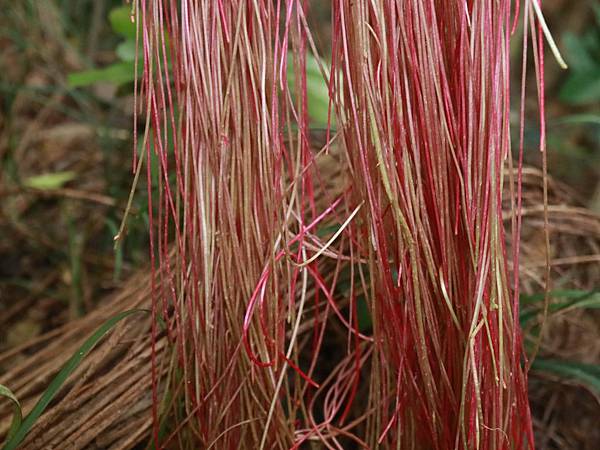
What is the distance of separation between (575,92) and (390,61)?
1205 mm

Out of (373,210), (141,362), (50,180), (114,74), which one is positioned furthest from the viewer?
(50,180)

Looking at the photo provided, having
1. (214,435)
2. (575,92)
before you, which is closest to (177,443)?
(214,435)

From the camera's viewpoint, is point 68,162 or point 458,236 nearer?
point 458,236

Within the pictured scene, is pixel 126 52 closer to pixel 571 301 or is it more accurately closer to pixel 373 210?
pixel 373 210

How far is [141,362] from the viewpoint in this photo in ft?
2.61

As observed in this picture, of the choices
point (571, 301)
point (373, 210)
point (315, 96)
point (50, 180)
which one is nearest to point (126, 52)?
point (315, 96)

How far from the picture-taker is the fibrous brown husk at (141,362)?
2.53ft

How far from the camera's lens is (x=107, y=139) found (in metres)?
1.38

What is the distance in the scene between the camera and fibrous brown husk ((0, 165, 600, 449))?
771 millimetres

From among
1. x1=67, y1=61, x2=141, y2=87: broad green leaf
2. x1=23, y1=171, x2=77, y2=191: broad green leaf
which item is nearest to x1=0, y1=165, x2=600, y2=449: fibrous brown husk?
x1=67, y1=61, x2=141, y2=87: broad green leaf

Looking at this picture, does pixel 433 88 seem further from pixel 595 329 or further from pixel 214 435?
pixel 595 329

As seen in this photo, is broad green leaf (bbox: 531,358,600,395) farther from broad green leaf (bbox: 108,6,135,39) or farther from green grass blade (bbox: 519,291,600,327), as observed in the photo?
broad green leaf (bbox: 108,6,135,39)

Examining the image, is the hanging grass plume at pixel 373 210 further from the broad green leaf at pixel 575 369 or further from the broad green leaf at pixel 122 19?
the broad green leaf at pixel 122 19

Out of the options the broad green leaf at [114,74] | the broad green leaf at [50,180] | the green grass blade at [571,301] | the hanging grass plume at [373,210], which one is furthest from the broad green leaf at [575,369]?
the broad green leaf at [50,180]
